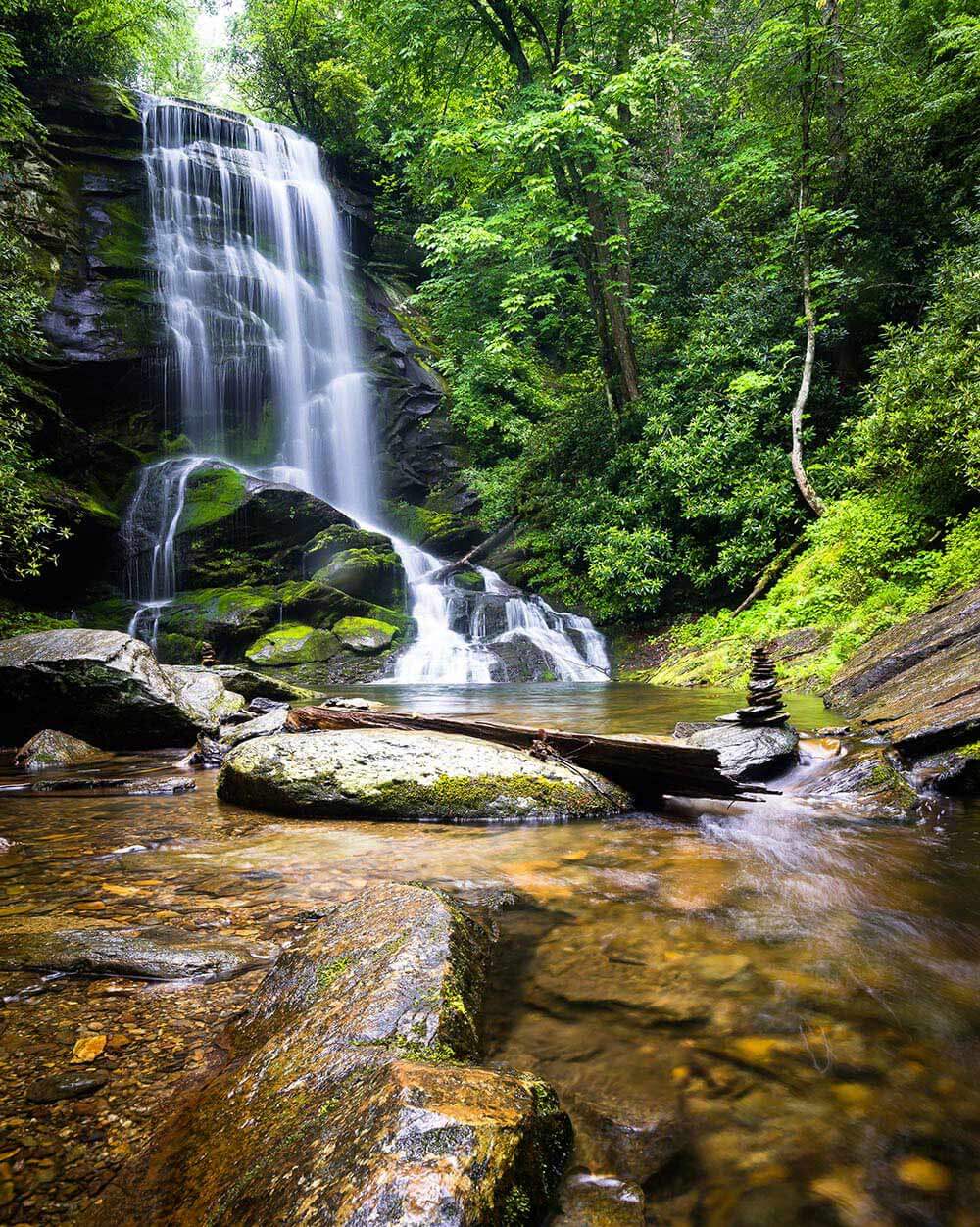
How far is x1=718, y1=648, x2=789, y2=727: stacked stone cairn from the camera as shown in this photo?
5152mm

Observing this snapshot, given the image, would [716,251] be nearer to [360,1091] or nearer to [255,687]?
[255,687]

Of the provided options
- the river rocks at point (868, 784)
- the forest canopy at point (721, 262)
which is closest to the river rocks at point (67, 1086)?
the river rocks at point (868, 784)

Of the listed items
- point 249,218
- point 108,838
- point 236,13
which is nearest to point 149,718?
point 108,838

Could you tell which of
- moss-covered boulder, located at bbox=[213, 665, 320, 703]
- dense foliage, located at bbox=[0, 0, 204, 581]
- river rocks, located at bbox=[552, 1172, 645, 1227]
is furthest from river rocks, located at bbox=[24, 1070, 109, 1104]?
dense foliage, located at bbox=[0, 0, 204, 581]

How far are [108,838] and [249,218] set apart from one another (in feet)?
83.7

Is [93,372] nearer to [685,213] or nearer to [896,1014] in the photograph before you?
[685,213]

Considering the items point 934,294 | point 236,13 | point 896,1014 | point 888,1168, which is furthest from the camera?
point 236,13

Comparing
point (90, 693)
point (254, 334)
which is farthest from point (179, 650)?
point (254, 334)

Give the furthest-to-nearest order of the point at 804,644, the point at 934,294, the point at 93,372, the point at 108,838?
the point at 93,372 → the point at 934,294 → the point at 804,644 → the point at 108,838

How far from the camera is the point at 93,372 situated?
18156 mm

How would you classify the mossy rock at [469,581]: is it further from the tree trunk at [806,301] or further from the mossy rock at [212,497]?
the tree trunk at [806,301]

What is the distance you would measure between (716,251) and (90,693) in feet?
60.0

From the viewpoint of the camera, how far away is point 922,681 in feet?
18.2

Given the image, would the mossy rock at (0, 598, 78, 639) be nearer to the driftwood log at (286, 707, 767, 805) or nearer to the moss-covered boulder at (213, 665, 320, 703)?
the moss-covered boulder at (213, 665, 320, 703)
